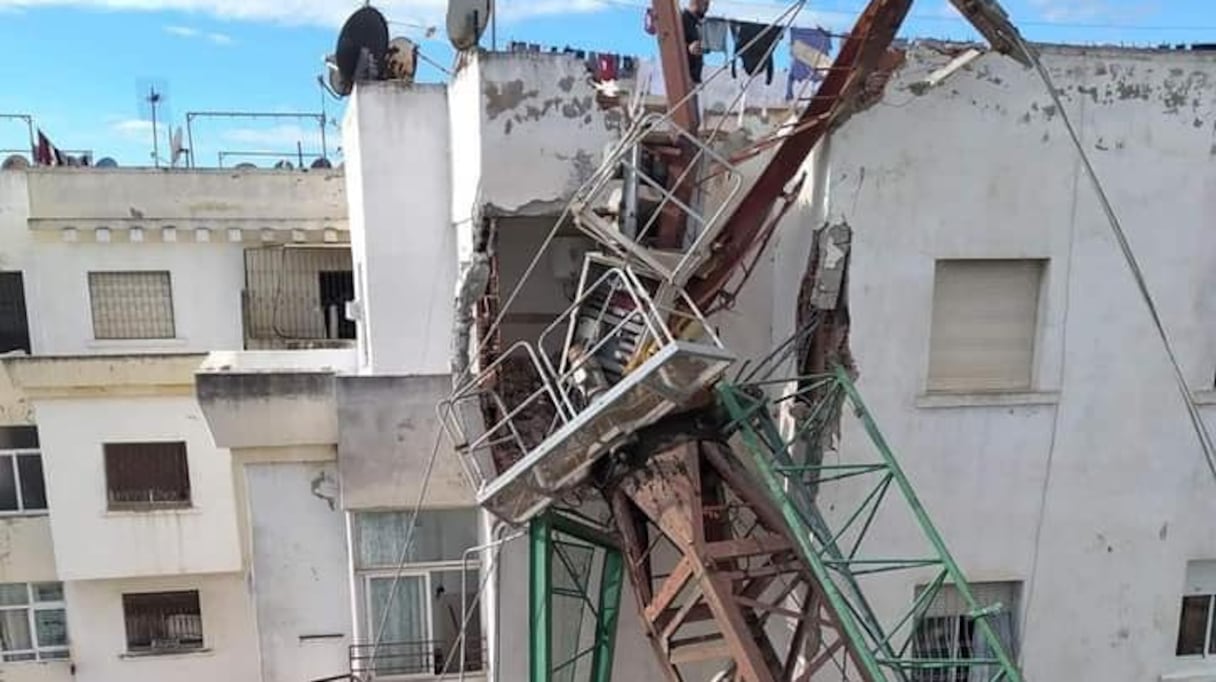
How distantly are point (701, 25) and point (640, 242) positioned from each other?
9.00ft

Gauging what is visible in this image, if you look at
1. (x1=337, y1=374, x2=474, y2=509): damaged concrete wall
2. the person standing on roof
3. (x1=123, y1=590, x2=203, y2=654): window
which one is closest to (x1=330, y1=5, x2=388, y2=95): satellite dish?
(x1=337, y1=374, x2=474, y2=509): damaged concrete wall

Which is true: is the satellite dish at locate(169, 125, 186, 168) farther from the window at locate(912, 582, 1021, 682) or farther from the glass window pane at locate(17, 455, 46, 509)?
the window at locate(912, 582, 1021, 682)

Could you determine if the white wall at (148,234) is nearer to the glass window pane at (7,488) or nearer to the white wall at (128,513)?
the white wall at (128,513)

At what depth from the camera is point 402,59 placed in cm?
1158

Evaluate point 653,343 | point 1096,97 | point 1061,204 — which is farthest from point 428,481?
point 1096,97

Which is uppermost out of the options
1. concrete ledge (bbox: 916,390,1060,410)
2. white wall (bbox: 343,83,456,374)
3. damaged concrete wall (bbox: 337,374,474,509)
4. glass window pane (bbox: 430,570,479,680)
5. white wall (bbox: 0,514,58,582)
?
white wall (bbox: 343,83,456,374)

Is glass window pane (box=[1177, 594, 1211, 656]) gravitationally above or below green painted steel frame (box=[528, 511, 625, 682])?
below

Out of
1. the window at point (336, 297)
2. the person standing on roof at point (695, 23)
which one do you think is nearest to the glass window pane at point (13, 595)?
the window at point (336, 297)

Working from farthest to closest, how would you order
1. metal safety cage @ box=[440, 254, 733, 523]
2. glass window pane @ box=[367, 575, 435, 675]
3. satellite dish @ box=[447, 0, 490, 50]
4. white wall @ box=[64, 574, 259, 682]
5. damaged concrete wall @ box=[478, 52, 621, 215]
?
white wall @ box=[64, 574, 259, 682]
glass window pane @ box=[367, 575, 435, 675]
satellite dish @ box=[447, 0, 490, 50]
damaged concrete wall @ box=[478, 52, 621, 215]
metal safety cage @ box=[440, 254, 733, 523]

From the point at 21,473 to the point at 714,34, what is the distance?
14.3 meters

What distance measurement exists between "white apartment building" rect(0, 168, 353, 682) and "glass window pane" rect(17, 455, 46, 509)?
0.10ft

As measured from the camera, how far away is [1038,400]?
27.3ft

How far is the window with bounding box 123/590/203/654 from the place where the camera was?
14.7 meters

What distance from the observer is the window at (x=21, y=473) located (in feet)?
48.1
